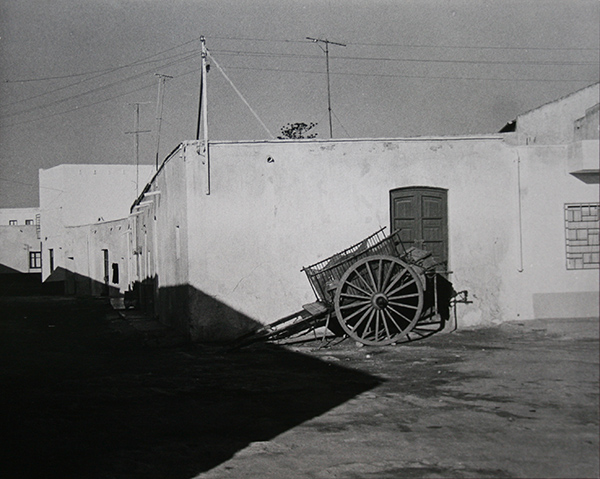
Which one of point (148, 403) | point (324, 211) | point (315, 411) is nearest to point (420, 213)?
point (324, 211)

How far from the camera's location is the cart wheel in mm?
11023

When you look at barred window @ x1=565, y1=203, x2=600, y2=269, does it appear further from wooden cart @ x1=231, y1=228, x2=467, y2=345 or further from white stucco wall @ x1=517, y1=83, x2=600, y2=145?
white stucco wall @ x1=517, y1=83, x2=600, y2=145

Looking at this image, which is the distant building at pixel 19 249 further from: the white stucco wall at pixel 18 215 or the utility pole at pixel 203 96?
the utility pole at pixel 203 96

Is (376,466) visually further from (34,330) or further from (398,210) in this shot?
(34,330)

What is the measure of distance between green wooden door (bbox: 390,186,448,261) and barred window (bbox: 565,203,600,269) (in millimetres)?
8012

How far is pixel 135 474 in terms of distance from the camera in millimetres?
5152

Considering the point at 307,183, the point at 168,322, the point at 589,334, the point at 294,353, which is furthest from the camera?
the point at 168,322

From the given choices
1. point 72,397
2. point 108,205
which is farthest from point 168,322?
point 108,205

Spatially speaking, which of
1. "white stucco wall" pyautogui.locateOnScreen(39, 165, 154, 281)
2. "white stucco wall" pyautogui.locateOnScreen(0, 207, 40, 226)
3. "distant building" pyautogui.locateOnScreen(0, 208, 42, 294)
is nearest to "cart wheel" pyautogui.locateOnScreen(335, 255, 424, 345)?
"white stucco wall" pyautogui.locateOnScreen(39, 165, 154, 281)

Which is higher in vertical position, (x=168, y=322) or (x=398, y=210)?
(x=398, y=210)

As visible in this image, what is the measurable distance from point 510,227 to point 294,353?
16.2ft

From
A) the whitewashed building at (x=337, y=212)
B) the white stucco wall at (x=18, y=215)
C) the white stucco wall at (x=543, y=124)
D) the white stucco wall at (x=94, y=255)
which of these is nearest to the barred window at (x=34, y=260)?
the white stucco wall at (x=94, y=255)

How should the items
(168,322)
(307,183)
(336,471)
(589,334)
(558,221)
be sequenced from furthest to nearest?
1. (168,322)
2. (307,183)
3. (336,471)
4. (558,221)
5. (589,334)

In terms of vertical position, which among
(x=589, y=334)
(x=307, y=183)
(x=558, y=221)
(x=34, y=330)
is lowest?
(x=34, y=330)
